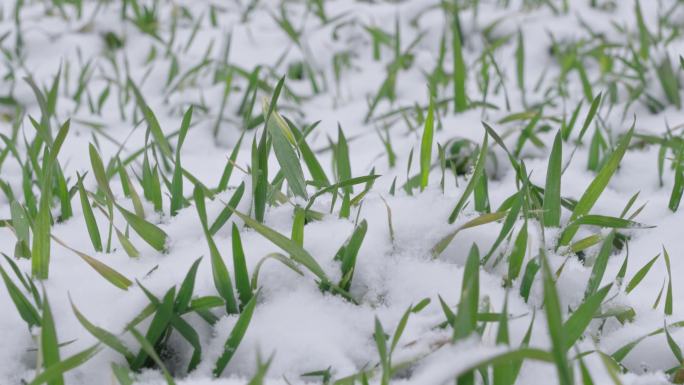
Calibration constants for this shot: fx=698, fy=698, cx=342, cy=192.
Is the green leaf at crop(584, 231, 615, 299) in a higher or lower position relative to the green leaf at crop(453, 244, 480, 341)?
lower

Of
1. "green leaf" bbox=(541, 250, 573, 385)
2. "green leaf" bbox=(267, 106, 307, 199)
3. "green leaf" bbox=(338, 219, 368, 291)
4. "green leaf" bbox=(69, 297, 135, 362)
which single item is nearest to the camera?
"green leaf" bbox=(541, 250, 573, 385)

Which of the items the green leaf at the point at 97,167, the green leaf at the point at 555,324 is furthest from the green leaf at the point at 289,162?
the green leaf at the point at 555,324

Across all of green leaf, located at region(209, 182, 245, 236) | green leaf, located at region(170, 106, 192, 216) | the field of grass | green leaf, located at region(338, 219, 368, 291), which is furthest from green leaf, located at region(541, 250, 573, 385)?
green leaf, located at region(170, 106, 192, 216)

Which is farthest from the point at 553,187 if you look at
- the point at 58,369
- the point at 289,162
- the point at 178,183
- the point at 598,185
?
the point at 58,369

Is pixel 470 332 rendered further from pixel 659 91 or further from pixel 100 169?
pixel 659 91

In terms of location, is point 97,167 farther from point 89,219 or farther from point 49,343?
point 49,343

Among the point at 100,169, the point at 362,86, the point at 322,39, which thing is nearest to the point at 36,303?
the point at 100,169

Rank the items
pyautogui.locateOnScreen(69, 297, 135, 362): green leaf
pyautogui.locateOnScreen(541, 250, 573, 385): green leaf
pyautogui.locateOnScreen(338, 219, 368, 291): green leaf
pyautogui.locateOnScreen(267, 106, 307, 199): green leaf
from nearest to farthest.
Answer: pyautogui.locateOnScreen(541, 250, 573, 385): green leaf, pyautogui.locateOnScreen(69, 297, 135, 362): green leaf, pyautogui.locateOnScreen(338, 219, 368, 291): green leaf, pyautogui.locateOnScreen(267, 106, 307, 199): green leaf

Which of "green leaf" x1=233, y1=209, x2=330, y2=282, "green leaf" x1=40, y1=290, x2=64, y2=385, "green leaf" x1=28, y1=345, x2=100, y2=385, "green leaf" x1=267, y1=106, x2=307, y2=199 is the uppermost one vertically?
"green leaf" x1=267, y1=106, x2=307, y2=199

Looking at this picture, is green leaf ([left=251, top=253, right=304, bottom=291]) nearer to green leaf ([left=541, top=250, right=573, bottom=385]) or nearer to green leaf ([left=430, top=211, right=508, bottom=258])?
green leaf ([left=430, top=211, right=508, bottom=258])

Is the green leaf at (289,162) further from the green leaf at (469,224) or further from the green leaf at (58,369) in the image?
the green leaf at (58,369)

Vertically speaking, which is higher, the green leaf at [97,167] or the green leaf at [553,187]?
the green leaf at [97,167]
